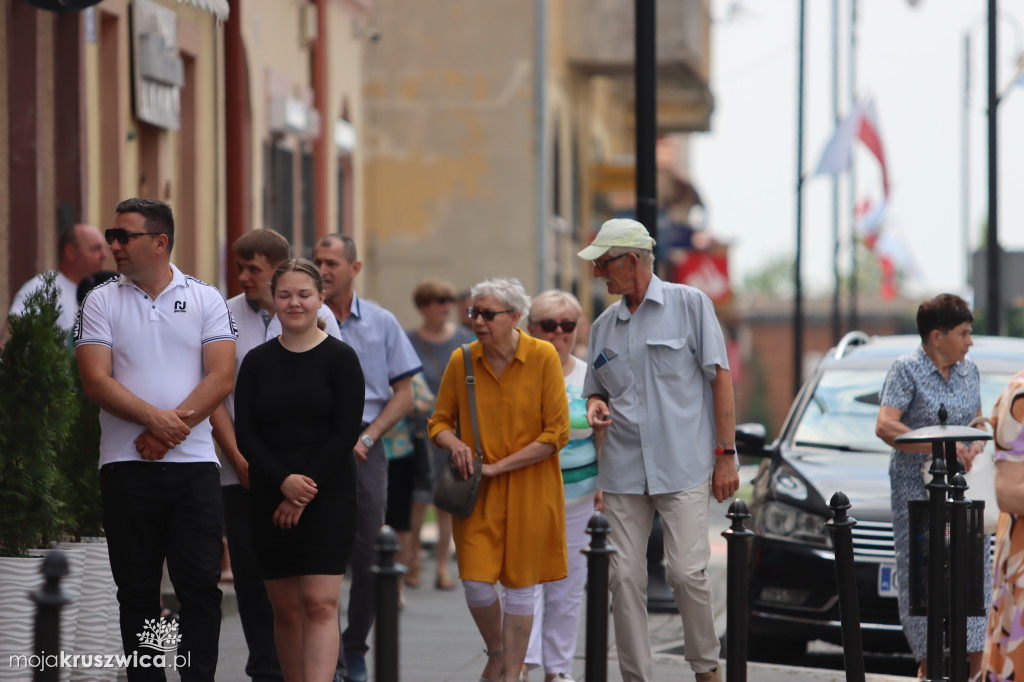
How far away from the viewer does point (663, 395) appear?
23.0ft

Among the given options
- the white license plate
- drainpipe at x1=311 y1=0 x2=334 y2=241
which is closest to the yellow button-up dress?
the white license plate

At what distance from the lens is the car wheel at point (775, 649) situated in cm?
931

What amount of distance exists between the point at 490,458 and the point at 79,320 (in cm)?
191

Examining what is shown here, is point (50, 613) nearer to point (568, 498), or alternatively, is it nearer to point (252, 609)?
point (252, 609)

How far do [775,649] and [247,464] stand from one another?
409 cm

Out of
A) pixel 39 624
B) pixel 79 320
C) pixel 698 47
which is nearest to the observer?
pixel 39 624

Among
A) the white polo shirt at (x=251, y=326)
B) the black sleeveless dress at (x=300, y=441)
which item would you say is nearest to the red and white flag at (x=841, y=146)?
the white polo shirt at (x=251, y=326)

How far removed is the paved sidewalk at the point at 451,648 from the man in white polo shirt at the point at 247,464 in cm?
81

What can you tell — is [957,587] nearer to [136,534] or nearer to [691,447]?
[691,447]

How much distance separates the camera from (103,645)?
6738mm

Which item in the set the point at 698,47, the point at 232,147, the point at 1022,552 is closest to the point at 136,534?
the point at 1022,552

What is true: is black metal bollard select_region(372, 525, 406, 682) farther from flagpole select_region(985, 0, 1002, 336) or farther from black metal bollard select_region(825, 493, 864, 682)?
flagpole select_region(985, 0, 1002, 336)

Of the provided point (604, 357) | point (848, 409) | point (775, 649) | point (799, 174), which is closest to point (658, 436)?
point (604, 357)

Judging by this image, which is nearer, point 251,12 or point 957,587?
point 957,587
